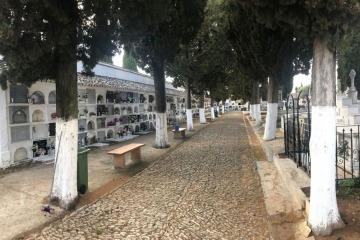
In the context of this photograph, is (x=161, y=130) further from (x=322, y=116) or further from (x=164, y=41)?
(x=322, y=116)

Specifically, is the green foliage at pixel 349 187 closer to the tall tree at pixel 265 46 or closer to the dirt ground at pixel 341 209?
the dirt ground at pixel 341 209

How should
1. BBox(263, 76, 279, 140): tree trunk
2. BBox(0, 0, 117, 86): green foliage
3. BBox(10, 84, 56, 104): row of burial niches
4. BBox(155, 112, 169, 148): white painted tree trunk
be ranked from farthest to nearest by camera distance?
BBox(155, 112, 169, 148): white painted tree trunk, BBox(263, 76, 279, 140): tree trunk, BBox(10, 84, 56, 104): row of burial niches, BBox(0, 0, 117, 86): green foliage

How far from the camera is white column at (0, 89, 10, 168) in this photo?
9664mm

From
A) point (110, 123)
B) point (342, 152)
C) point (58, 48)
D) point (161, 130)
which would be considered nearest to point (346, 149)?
point (342, 152)

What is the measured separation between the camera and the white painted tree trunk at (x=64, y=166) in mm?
6180

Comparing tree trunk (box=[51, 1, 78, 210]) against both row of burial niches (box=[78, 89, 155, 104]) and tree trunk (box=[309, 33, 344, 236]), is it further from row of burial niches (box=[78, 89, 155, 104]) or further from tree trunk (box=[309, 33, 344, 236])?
row of burial niches (box=[78, 89, 155, 104])

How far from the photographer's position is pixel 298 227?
4785mm

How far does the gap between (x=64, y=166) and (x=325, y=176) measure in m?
4.62

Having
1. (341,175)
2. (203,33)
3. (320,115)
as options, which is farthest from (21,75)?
(203,33)

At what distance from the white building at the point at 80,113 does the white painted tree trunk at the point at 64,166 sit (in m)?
4.52

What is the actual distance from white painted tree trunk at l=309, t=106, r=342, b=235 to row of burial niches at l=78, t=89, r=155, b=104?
11.9m

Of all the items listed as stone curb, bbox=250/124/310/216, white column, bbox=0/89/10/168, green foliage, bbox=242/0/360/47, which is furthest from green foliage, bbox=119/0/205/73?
green foliage, bbox=242/0/360/47

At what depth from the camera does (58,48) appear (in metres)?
6.18

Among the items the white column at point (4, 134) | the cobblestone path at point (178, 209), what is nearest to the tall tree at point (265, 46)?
the cobblestone path at point (178, 209)
